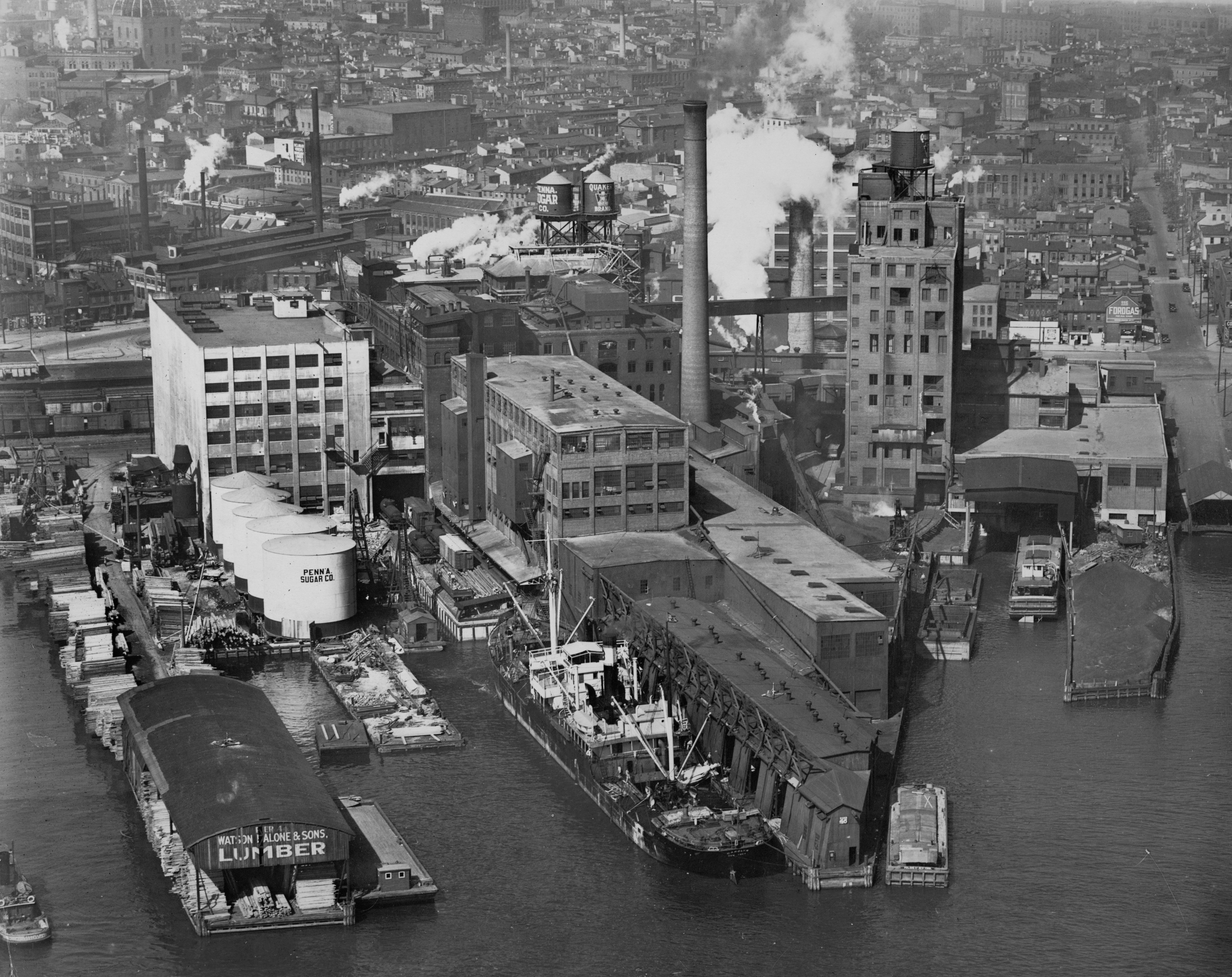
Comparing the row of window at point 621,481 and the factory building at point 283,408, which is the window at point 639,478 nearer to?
the row of window at point 621,481

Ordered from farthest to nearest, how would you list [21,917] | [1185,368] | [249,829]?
[1185,368], [249,829], [21,917]

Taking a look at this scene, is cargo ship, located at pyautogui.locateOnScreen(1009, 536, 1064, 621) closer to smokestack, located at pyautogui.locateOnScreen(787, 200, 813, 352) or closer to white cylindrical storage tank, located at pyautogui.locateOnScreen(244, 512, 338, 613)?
white cylindrical storage tank, located at pyautogui.locateOnScreen(244, 512, 338, 613)

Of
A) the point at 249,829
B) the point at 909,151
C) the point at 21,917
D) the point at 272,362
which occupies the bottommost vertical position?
the point at 21,917

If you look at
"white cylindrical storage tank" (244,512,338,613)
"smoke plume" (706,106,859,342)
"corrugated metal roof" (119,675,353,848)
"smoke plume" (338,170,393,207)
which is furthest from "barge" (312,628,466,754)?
"smoke plume" (338,170,393,207)

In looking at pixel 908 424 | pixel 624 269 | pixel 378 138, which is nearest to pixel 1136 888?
pixel 908 424

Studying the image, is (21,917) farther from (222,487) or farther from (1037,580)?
(1037,580)

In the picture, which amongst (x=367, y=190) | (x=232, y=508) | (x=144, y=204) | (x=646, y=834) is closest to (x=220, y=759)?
(x=646, y=834)
